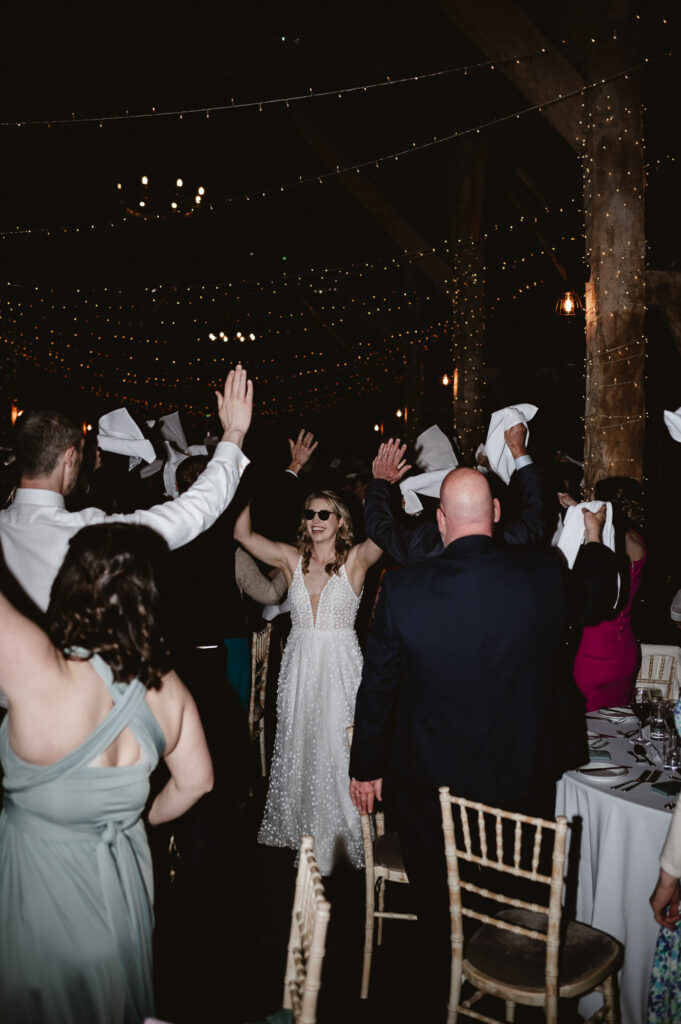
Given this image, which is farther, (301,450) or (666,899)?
(301,450)

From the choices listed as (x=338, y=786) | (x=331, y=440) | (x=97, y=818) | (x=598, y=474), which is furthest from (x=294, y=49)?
(x=331, y=440)

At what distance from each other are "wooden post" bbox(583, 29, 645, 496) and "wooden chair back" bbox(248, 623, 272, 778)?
7.88 ft

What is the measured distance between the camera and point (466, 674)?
227cm

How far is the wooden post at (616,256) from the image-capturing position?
460 centimetres

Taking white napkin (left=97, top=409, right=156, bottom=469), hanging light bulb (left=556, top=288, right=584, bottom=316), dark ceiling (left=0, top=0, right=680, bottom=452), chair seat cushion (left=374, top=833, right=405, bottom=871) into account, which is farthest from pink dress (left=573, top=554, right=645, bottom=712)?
hanging light bulb (left=556, top=288, right=584, bottom=316)

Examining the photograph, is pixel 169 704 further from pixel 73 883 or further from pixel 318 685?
pixel 318 685

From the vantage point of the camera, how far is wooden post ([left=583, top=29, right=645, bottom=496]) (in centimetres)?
460

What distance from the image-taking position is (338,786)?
131 inches

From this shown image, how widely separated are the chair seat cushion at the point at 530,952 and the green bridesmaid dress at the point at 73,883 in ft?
3.30

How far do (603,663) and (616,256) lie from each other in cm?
260

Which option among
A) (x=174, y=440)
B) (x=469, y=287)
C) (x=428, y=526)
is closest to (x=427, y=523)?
(x=428, y=526)

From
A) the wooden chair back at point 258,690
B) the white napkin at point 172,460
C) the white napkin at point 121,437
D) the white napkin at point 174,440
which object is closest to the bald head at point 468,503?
the white napkin at point 121,437

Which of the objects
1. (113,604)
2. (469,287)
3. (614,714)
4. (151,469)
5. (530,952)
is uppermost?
(469,287)

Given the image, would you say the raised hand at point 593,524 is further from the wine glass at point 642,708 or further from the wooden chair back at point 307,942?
the wooden chair back at point 307,942
